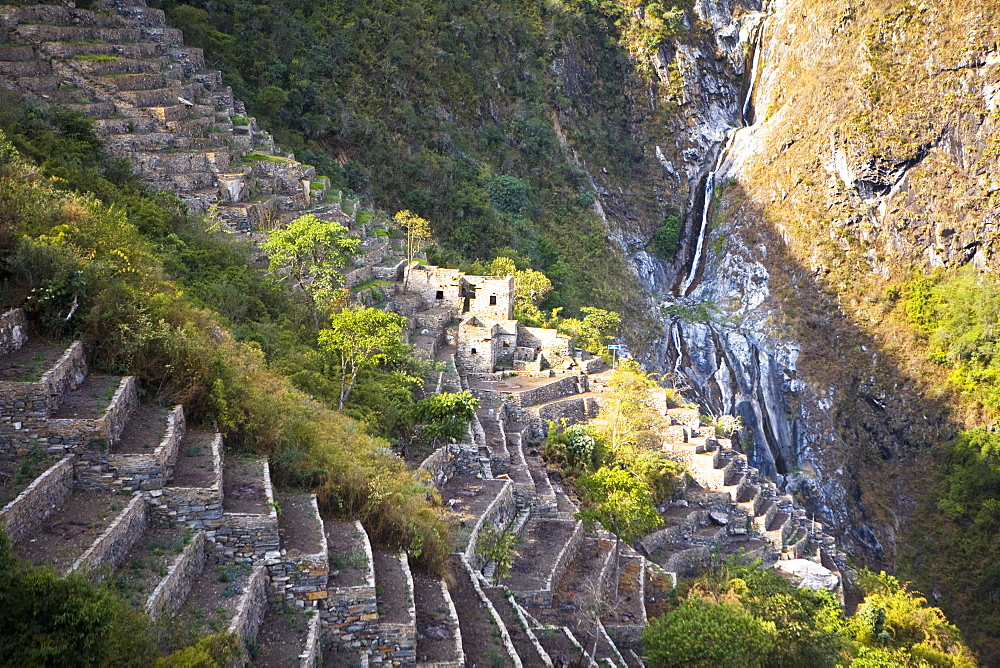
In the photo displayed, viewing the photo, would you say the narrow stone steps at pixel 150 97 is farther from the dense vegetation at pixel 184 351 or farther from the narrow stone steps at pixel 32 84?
the dense vegetation at pixel 184 351

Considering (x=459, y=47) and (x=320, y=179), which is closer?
(x=320, y=179)

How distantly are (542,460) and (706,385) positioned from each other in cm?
2806

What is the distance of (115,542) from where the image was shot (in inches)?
350

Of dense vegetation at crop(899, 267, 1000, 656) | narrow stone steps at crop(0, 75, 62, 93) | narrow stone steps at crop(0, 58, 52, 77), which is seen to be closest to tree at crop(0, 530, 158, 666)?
narrow stone steps at crop(0, 75, 62, 93)

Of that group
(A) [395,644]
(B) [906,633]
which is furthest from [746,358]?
(A) [395,644]

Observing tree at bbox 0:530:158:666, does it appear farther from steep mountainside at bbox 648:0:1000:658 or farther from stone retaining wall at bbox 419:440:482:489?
steep mountainside at bbox 648:0:1000:658

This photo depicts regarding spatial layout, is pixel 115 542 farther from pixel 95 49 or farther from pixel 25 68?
pixel 95 49

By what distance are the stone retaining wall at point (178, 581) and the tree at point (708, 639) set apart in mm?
9072

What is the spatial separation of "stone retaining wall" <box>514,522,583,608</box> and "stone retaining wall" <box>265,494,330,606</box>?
20.6ft

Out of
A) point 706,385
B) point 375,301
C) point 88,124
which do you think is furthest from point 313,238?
point 706,385

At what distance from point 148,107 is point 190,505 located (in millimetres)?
21387

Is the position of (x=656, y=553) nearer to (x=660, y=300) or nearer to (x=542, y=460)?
(x=542, y=460)

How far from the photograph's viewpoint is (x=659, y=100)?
2643 inches

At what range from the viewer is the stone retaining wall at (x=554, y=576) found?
51.6ft
